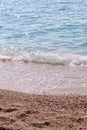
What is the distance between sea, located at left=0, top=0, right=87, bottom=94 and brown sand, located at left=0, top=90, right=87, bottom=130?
676mm

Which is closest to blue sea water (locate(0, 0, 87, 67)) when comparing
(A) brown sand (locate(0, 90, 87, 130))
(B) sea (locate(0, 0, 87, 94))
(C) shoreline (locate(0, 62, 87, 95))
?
(B) sea (locate(0, 0, 87, 94))

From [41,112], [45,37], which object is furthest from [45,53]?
[41,112]

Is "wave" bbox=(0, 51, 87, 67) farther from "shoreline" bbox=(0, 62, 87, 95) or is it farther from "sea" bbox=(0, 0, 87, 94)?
"shoreline" bbox=(0, 62, 87, 95)

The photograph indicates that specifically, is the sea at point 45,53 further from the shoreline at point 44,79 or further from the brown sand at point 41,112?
the brown sand at point 41,112

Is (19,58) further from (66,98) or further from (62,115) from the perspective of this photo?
(62,115)

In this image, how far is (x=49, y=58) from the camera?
10.3 m

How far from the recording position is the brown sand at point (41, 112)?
5309 millimetres

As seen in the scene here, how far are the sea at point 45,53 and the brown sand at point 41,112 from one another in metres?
0.68

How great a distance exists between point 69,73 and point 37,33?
6.10 metres

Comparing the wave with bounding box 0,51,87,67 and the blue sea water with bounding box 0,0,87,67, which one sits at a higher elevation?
the blue sea water with bounding box 0,0,87,67

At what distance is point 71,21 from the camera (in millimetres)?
17016

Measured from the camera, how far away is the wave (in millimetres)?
9767

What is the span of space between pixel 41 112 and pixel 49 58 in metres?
4.52

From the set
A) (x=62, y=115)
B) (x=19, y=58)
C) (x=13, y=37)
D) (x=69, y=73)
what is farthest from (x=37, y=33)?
(x=62, y=115)
